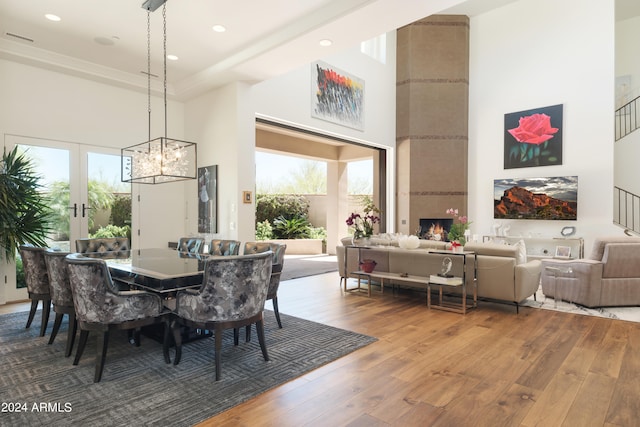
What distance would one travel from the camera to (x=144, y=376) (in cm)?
281

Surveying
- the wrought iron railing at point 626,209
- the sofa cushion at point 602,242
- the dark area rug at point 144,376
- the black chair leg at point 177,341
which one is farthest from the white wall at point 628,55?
the black chair leg at point 177,341

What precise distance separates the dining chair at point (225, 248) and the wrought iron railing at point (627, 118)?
29.2 ft

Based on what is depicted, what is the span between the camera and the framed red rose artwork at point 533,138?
8.19 m

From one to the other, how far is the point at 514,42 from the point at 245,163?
7.33m

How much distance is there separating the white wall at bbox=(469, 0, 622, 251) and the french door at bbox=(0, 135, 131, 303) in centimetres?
808

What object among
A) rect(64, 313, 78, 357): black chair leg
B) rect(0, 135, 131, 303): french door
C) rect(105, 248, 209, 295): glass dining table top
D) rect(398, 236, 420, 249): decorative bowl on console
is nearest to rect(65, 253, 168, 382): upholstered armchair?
rect(105, 248, 209, 295): glass dining table top

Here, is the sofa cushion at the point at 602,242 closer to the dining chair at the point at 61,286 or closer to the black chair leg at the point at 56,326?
the dining chair at the point at 61,286

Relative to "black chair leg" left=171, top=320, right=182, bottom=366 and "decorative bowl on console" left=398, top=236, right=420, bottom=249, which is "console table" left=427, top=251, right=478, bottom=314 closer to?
"decorative bowl on console" left=398, top=236, right=420, bottom=249

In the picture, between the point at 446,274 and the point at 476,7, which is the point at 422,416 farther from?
the point at 476,7

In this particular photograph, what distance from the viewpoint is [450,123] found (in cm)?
932

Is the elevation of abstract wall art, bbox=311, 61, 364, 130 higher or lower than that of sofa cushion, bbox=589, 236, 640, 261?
higher

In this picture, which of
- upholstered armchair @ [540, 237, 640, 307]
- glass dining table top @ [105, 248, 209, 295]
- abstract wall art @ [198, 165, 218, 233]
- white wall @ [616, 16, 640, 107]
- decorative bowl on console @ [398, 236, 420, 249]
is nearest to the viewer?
glass dining table top @ [105, 248, 209, 295]

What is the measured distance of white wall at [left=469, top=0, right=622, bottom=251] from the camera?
7.63m

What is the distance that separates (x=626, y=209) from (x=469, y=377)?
7.69m
